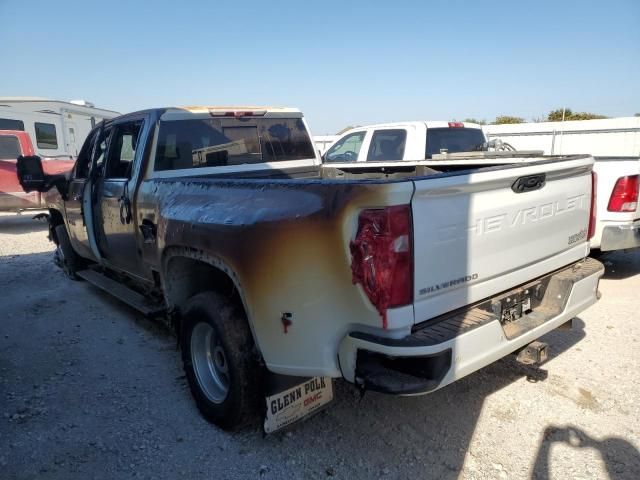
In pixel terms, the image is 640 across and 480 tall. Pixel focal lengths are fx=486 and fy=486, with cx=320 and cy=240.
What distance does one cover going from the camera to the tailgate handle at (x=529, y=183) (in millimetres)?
2576

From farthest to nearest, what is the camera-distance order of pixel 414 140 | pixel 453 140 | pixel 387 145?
pixel 387 145 < pixel 453 140 < pixel 414 140

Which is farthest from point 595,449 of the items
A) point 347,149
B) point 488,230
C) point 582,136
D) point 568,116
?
point 568,116

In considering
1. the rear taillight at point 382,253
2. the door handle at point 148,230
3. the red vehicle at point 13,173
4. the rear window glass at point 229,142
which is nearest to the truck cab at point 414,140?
the rear window glass at point 229,142

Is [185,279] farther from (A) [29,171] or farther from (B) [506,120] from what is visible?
(B) [506,120]

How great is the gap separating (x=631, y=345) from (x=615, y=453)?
5.79ft

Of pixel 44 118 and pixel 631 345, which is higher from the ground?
pixel 44 118

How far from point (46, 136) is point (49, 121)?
0.48 metres

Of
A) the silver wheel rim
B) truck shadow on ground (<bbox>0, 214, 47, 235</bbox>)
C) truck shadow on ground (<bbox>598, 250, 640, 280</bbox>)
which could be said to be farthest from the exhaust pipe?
truck shadow on ground (<bbox>0, 214, 47, 235</bbox>)

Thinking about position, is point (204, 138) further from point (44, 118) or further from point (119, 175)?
point (44, 118)

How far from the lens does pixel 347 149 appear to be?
8953mm

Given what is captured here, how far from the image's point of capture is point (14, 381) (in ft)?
12.3

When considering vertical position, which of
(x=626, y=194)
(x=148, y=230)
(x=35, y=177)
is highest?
(x=35, y=177)

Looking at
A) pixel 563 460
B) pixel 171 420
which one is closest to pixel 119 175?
pixel 171 420

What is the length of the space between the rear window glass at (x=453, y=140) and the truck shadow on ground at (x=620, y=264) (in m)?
2.58
